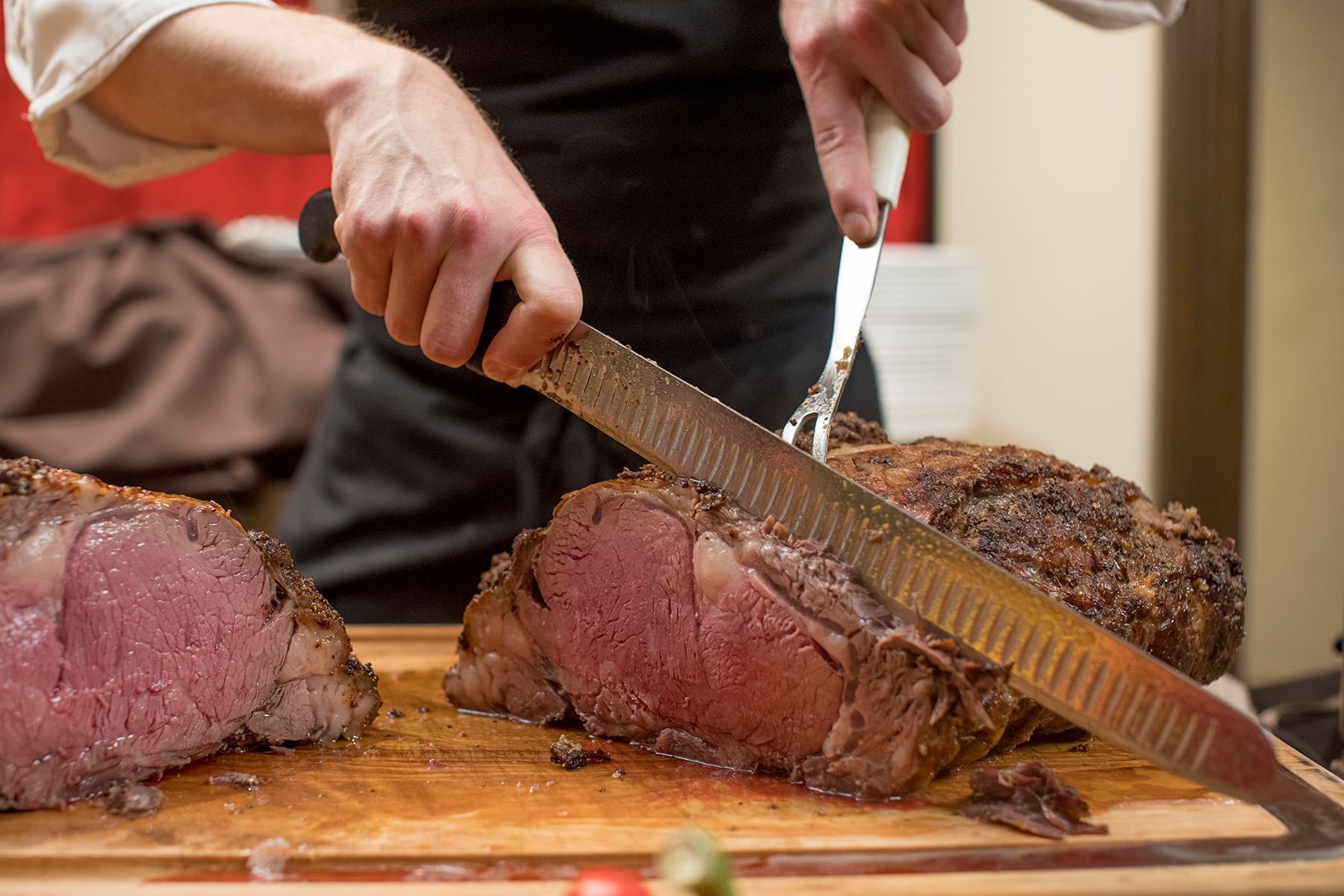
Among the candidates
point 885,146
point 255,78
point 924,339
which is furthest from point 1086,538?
point 924,339

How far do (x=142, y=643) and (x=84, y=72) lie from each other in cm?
116

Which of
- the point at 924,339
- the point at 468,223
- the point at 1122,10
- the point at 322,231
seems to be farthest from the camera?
the point at 924,339

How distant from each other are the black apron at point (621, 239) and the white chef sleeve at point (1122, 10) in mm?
655

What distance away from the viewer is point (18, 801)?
164 centimetres

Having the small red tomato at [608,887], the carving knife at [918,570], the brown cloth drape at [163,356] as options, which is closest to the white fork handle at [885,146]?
the carving knife at [918,570]

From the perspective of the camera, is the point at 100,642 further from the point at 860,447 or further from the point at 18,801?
the point at 860,447

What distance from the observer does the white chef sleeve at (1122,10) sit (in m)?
2.65

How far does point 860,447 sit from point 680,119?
3.01 ft

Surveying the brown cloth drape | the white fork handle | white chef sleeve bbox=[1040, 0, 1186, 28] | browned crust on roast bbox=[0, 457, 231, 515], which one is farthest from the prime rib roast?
the brown cloth drape

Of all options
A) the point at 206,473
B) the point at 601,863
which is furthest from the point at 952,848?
the point at 206,473

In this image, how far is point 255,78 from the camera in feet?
7.00

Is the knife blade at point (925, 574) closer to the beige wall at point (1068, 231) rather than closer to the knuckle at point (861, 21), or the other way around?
the knuckle at point (861, 21)

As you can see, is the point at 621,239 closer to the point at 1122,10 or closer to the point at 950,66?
the point at 950,66

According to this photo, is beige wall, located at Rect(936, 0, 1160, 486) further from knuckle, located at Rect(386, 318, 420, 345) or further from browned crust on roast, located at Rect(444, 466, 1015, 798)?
knuckle, located at Rect(386, 318, 420, 345)
